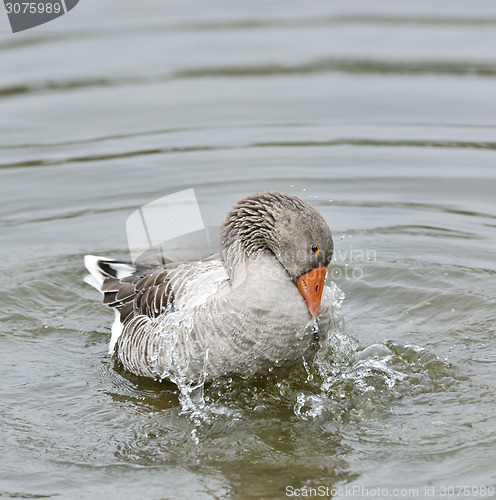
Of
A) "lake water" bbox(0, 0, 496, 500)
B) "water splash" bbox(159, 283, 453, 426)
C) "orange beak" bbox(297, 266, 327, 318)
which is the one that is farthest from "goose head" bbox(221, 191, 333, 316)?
"lake water" bbox(0, 0, 496, 500)

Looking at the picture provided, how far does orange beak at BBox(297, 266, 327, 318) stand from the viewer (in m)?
7.18

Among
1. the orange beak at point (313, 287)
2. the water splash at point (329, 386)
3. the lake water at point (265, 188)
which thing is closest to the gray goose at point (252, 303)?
the orange beak at point (313, 287)

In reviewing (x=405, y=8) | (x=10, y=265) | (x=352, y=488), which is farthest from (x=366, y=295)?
(x=405, y=8)

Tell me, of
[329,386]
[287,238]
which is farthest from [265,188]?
[287,238]

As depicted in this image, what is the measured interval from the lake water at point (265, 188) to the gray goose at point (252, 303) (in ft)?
1.19

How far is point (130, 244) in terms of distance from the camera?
11039 millimetres

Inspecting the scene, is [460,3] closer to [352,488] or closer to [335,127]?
[335,127]

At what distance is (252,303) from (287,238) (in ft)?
2.06

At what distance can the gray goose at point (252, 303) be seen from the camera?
7.18 meters

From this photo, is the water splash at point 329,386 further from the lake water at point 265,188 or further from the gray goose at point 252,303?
the gray goose at point 252,303

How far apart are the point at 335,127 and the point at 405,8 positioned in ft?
21.3

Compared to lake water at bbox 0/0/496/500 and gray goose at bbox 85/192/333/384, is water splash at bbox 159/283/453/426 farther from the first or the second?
gray goose at bbox 85/192/333/384

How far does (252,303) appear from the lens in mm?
7266

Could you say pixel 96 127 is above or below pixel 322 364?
above
